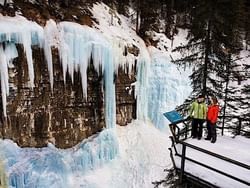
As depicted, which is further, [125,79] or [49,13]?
[125,79]

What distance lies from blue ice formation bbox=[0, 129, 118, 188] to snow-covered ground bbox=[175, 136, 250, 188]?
7.38m

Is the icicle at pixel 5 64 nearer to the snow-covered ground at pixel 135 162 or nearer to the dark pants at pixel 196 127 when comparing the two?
the snow-covered ground at pixel 135 162

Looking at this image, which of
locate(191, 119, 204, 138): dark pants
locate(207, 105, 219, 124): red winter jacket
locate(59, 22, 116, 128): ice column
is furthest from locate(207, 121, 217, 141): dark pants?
locate(59, 22, 116, 128): ice column

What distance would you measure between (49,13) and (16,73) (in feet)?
12.4

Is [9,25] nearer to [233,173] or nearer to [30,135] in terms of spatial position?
[30,135]

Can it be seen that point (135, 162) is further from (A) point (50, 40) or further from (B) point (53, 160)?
(A) point (50, 40)

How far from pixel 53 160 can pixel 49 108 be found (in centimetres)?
219

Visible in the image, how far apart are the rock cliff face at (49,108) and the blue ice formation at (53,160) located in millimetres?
413

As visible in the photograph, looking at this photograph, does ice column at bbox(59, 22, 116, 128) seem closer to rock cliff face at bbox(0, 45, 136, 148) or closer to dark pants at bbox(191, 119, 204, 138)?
rock cliff face at bbox(0, 45, 136, 148)

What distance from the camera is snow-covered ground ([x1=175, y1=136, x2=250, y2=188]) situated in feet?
20.2

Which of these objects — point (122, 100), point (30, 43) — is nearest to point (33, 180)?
point (30, 43)

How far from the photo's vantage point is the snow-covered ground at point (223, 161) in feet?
20.2

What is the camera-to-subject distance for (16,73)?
45.5 ft

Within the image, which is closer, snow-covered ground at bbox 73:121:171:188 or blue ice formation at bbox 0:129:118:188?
blue ice formation at bbox 0:129:118:188
